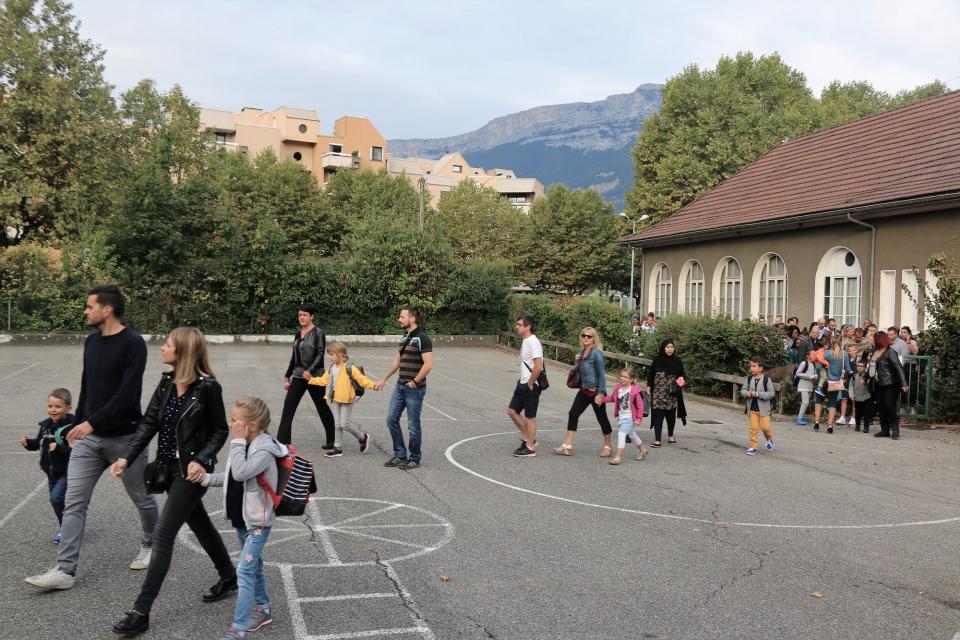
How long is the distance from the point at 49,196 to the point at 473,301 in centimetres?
2088

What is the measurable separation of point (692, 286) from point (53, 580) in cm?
2818

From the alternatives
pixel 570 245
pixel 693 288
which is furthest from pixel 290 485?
pixel 570 245

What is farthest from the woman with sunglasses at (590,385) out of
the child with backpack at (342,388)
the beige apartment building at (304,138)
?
the beige apartment building at (304,138)

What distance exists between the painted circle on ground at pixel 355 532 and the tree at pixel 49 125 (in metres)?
35.2

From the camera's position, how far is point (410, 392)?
10203 mm

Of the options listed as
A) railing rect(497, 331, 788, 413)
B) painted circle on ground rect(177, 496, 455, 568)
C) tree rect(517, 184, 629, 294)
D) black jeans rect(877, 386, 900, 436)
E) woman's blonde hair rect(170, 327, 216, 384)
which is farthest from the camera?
tree rect(517, 184, 629, 294)

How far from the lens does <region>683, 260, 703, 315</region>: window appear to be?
99.9ft

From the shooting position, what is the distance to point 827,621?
5309mm

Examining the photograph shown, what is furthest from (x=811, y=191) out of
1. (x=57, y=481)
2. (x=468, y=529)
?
(x=57, y=481)

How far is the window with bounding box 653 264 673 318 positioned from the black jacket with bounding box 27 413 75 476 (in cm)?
2846

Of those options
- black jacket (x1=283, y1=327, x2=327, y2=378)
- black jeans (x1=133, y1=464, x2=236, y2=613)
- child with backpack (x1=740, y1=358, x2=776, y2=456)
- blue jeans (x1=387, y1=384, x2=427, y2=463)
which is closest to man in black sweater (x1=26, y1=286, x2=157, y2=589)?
black jeans (x1=133, y1=464, x2=236, y2=613)

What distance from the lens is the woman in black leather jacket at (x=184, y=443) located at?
16.3 ft

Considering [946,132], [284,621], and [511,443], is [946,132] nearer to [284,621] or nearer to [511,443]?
[511,443]

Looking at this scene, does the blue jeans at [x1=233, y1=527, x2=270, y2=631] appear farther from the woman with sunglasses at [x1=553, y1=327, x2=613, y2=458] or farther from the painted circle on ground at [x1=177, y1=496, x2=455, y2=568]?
the woman with sunglasses at [x1=553, y1=327, x2=613, y2=458]
